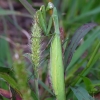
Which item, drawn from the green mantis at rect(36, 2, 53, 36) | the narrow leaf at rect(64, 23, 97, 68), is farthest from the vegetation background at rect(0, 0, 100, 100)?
the green mantis at rect(36, 2, 53, 36)

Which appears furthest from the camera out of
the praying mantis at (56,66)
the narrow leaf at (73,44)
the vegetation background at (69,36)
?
the vegetation background at (69,36)

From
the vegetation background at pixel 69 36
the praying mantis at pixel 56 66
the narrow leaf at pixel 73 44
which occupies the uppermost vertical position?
the vegetation background at pixel 69 36

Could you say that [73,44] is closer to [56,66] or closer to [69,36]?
[56,66]

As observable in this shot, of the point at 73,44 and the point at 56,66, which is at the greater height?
the point at 73,44

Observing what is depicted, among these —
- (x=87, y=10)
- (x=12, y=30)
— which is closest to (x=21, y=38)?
(x=12, y=30)

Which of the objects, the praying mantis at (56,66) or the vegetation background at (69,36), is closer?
the praying mantis at (56,66)

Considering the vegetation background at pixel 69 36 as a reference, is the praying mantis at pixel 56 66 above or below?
below

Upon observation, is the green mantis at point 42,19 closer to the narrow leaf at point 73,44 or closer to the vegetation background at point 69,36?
the narrow leaf at point 73,44

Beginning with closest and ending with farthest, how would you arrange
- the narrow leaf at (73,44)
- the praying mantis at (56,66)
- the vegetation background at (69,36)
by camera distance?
1. the praying mantis at (56,66)
2. the narrow leaf at (73,44)
3. the vegetation background at (69,36)

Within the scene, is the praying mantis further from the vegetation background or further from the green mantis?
the vegetation background

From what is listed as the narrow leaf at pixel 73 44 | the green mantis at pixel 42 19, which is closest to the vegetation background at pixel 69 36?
the narrow leaf at pixel 73 44

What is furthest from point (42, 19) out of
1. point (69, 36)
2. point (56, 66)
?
point (69, 36)

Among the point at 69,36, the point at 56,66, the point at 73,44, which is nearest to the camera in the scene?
the point at 56,66

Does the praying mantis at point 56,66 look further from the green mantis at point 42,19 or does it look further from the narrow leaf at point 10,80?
the narrow leaf at point 10,80
